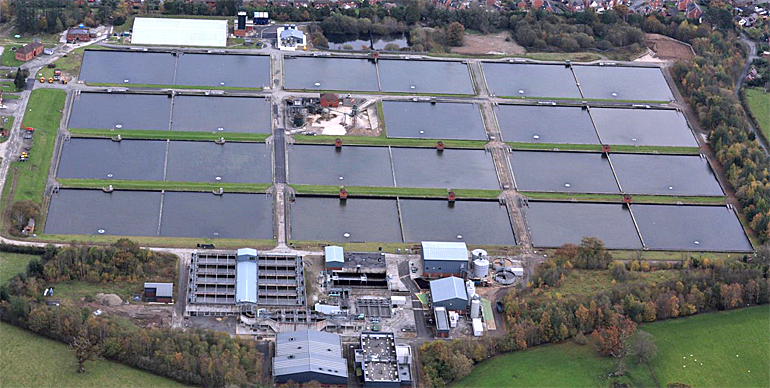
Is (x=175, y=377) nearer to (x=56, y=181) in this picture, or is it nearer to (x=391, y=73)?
(x=56, y=181)

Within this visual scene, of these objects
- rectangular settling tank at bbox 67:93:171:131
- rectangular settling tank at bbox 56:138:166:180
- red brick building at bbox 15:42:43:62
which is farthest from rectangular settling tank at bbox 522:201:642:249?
red brick building at bbox 15:42:43:62

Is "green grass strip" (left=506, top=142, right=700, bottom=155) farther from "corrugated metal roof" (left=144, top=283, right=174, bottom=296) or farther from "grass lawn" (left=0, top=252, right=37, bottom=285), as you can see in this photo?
"grass lawn" (left=0, top=252, right=37, bottom=285)

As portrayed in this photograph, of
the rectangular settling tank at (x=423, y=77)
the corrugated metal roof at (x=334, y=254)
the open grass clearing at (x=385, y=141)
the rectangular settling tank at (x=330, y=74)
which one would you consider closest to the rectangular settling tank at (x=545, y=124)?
the open grass clearing at (x=385, y=141)

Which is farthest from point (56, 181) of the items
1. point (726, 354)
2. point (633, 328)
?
point (726, 354)

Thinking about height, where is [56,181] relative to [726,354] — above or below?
above

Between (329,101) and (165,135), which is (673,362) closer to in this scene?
(329,101)

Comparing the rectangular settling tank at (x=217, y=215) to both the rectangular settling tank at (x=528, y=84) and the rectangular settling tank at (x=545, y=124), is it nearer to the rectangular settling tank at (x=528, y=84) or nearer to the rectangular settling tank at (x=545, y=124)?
the rectangular settling tank at (x=545, y=124)
